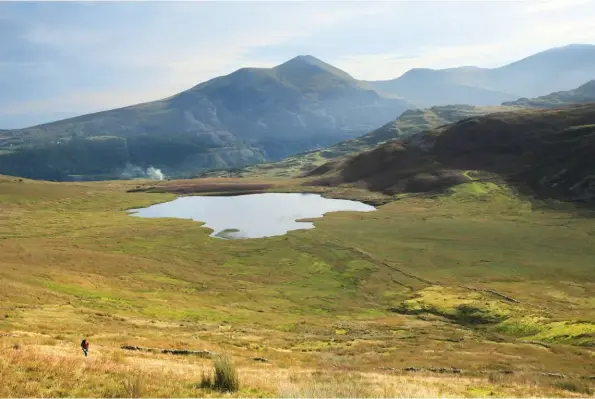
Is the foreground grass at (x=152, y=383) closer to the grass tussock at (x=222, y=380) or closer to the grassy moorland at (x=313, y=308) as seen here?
the grassy moorland at (x=313, y=308)

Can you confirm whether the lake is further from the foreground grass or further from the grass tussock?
the grass tussock

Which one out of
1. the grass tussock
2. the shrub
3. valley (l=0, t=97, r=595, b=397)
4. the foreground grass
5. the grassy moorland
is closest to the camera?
the shrub

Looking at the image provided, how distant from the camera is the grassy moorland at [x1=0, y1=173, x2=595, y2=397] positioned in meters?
28.2

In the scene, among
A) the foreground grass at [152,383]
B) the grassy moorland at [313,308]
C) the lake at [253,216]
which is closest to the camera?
the foreground grass at [152,383]

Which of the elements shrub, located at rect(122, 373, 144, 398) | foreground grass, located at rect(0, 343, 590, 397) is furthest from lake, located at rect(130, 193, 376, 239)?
shrub, located at rect(122, 373, 144, 398)

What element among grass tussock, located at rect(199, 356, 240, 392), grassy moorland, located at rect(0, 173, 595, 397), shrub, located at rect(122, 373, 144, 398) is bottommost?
grassy moorland, located at rect(0, 173, 595, 397)

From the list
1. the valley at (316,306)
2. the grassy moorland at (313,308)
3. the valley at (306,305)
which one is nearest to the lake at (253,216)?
the valley at (306,305)

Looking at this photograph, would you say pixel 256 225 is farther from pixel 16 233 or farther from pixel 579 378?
pixel 579 378

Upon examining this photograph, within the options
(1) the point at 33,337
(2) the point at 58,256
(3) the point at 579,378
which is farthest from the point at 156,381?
(2) the point at 58,256

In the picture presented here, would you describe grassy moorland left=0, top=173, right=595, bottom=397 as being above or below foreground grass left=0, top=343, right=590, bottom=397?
below

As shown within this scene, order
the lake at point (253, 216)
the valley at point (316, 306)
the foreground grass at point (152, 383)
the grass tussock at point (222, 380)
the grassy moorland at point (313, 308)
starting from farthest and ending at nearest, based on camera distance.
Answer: the lake at point (253, 216) → the valley at point (316, 306) → the grassy moorland at point (313, 308) → the grass tussock at point (222, 380) → the foreground grass at point (152, 383)

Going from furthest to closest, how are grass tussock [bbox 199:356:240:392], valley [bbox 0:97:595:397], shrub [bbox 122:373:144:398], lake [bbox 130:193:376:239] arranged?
lake [bbox 130:193:376:239], valley [bbox 0:97:595:397], grass tussock [bbox 199:356:240:392], shrub [bbox 122:373:144:398]

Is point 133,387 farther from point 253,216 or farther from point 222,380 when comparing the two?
point 253,216

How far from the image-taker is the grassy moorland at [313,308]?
28.2 meters
